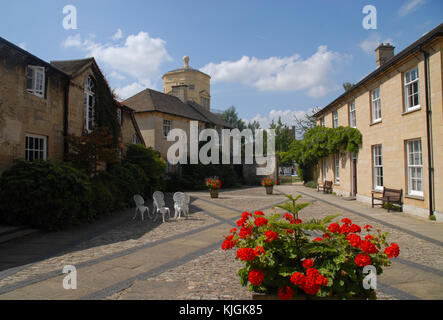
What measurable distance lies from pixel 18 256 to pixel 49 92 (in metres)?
7.52

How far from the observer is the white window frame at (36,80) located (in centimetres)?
1059

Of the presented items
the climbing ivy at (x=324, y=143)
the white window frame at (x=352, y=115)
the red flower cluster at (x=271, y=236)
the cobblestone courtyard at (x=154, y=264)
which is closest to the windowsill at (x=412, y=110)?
the climbing ivy at (x=324, y=143)

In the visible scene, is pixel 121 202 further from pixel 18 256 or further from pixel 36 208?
pixel 18 256

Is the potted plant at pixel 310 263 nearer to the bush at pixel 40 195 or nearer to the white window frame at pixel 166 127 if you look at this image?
the bush at pixel 40 195

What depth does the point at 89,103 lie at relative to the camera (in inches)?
567

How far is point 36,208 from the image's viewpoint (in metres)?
8.50

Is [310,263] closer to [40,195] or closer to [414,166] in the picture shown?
[40,195]

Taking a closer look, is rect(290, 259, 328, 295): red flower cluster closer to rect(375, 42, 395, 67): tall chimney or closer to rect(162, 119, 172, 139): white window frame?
rect(375, 42, 395, 67): tall chimney

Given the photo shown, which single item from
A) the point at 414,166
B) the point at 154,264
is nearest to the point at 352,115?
the point at 414,166

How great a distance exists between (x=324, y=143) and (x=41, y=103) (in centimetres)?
1686

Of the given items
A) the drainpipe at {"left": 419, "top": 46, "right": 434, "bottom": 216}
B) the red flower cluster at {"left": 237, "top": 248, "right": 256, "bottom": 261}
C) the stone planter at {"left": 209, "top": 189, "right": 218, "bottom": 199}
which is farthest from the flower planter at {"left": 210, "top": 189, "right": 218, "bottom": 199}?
the red flower cluster at {"left": 237, "top": 248, "right": 256, "bottom": 261}

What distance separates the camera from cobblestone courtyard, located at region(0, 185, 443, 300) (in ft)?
13.9

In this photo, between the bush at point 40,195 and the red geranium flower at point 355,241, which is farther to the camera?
the bush at point 40,195

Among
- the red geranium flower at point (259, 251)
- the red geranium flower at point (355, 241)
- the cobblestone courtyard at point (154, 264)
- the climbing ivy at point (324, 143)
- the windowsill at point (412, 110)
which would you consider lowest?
the cobblestone courtyard at point (154, 264)
